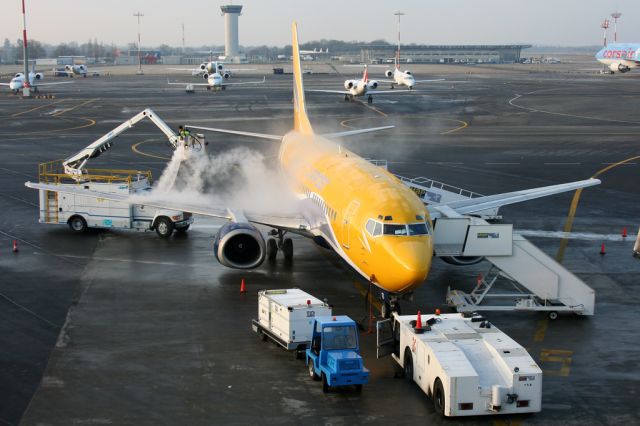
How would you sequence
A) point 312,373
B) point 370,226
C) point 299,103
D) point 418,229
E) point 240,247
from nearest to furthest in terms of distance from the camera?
point 312,373 < point 418,229 < point 370,226 < point 240,247 < point 299,103

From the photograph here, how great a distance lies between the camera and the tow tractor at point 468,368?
74.9ft

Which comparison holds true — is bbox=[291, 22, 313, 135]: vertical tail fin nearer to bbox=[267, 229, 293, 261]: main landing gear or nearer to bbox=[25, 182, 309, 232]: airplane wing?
bbox=[267, 229, 293, 261]: main landing gear

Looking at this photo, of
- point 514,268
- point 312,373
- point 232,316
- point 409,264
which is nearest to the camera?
point 312,373

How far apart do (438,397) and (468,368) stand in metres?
1.25

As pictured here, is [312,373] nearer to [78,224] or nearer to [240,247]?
[240,247]

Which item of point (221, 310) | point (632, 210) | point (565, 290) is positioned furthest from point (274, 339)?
point (632, 210)

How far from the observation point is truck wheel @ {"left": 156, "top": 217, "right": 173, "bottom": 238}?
4659cm

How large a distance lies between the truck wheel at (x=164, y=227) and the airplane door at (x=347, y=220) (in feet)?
53.5

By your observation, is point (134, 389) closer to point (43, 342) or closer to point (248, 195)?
point (43, 342)

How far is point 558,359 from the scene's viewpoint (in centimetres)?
2811

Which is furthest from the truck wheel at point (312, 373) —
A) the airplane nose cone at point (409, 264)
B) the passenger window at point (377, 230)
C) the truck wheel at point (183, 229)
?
the truck wheel at point (183, 229)

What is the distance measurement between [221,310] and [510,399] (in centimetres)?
1400

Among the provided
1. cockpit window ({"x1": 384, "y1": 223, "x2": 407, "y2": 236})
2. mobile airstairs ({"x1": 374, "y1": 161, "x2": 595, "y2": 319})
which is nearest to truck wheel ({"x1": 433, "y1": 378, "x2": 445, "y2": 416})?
cockpit window ({"x1": 384, "y1": 223, "x2": 407, "y2": 236})

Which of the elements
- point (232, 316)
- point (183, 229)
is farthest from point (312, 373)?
point (183, 229)
